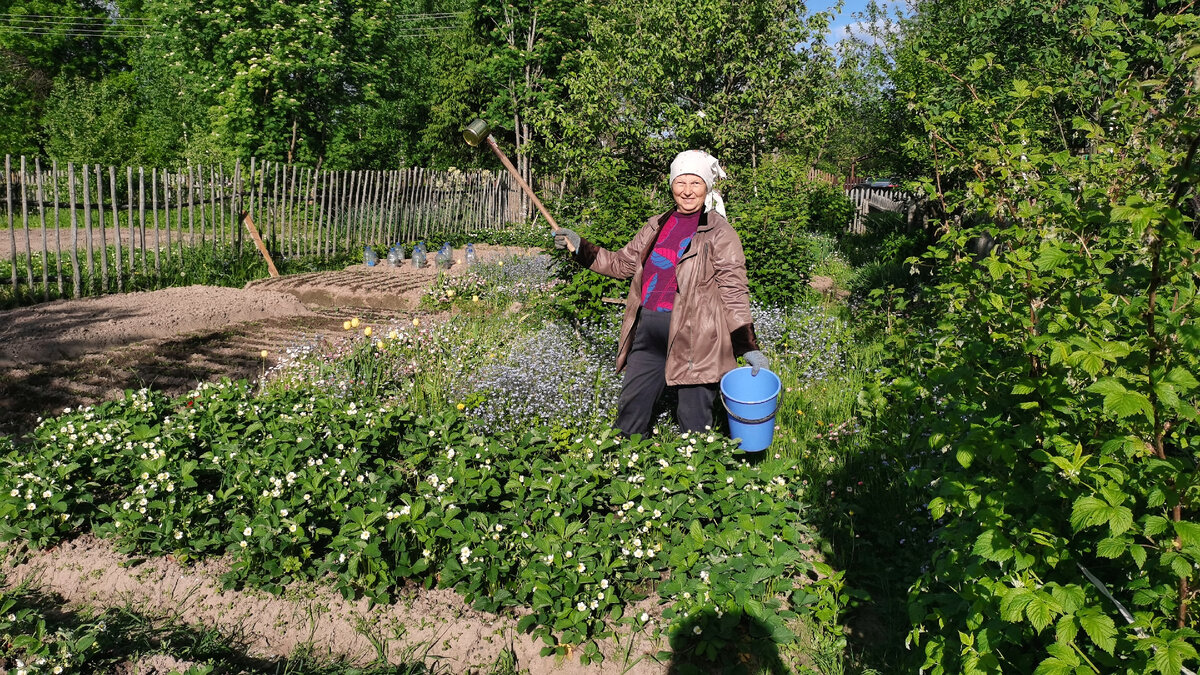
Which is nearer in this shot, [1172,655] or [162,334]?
[1172,655]

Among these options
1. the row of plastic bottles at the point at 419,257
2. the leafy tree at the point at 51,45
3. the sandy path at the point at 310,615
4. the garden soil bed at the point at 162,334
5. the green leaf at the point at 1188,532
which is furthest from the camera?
the leafy tree at the point at 51,45

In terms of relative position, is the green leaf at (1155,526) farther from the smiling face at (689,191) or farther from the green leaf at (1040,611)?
the smiling face at (689,191)

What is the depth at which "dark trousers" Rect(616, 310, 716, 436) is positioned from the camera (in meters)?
3.87

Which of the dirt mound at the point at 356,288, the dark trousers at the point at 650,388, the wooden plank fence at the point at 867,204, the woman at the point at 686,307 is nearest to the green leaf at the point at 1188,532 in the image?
the woman at the point at 686,307

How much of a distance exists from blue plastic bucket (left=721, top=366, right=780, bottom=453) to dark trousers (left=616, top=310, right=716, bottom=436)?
6.7 inches

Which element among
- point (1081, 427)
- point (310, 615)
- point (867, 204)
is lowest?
point (310, 615)

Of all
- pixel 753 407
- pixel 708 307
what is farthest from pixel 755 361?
pixel 708 307

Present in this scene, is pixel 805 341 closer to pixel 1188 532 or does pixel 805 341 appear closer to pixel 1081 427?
pixel 1081 427

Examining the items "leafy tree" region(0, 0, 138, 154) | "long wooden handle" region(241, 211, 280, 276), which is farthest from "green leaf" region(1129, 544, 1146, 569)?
"leafy tree" region(0, 0, 138, 154)

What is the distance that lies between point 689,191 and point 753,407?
1.17m

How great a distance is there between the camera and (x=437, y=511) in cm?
291

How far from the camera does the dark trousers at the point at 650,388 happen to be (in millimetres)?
3865

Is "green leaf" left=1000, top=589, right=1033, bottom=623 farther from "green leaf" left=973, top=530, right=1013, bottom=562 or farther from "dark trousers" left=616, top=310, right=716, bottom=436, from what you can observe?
"dark trousers" left=616, top=310, right=716, bottom=436

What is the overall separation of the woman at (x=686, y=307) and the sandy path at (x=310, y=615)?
1.49 m
